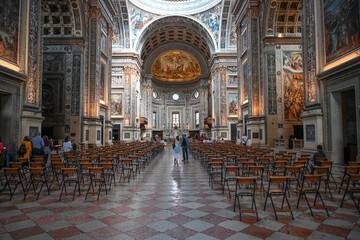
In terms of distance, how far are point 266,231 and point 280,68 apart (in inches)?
668

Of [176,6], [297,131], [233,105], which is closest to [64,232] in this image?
[297,131]

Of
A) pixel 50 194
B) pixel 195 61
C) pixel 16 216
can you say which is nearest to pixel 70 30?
pixel 50 194

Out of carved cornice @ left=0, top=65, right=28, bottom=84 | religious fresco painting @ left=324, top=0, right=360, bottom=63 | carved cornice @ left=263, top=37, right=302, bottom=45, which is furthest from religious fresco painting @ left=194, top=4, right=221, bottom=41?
carved cornice @ left=0, top=65, right=28, bottom=84

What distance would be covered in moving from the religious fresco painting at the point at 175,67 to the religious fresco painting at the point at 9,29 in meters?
37.0

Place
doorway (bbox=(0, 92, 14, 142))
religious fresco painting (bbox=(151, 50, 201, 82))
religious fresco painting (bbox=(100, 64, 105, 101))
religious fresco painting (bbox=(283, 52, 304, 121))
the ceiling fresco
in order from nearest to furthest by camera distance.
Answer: doorway (bbox=(0, 92, 14, 142)), religious fresco painting (bbox=(283, 52, 304, 121)), religious fresco painting (bbox=(100, 64, 105, 101)), the ceiling fresco, religious fresco painting (bbox=(151, 50, 201, 82))

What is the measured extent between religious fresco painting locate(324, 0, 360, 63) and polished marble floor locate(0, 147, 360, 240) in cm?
733

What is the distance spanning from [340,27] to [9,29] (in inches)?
572

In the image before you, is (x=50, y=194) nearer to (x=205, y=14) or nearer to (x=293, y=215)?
(x=293, y=215)

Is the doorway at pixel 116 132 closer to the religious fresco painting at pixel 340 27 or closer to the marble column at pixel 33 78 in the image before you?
the marble column at pixel 33 78

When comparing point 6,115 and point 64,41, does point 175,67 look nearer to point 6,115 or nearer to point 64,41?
point 64,41

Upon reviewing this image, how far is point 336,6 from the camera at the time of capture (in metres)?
10.8

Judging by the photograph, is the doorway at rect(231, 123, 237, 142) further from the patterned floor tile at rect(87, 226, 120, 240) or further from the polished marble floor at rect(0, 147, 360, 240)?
the patterned floor tile at rect(87, 226, 120, 240)

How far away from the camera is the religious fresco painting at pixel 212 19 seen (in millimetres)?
33938

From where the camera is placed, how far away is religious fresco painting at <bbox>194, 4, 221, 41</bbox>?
33.9 m
